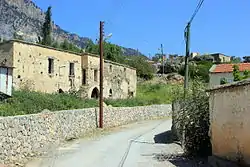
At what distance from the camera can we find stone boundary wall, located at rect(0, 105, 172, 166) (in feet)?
46.8

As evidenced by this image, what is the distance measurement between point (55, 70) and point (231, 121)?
104 ft

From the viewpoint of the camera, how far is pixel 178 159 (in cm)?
1506

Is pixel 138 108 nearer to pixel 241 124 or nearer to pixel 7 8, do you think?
pixel 241 124

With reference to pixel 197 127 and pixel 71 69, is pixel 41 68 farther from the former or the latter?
pixel 197 127

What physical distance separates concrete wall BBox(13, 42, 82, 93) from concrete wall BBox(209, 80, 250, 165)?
84.2 ft

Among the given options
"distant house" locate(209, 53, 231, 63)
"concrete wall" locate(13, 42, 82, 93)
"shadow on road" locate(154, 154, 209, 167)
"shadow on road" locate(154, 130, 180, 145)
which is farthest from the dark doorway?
"distant house" locate(209, 53, 231, 63)

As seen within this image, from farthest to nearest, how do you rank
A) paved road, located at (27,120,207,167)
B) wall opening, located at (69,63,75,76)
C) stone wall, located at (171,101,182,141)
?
wall opening, located at (69,63,75,76) < stone wall, located at (171,101,182,141) < paved road, located at (27,120,207,167)

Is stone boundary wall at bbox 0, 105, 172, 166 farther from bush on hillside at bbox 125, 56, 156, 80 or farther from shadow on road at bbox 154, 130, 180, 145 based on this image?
bush on hillside at bbox 125, 56, 156, 80

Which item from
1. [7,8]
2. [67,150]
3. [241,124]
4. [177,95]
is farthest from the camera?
[7,8]

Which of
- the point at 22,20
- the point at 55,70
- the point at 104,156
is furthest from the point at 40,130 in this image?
the point at 22,20

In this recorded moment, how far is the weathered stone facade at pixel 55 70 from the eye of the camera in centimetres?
3584

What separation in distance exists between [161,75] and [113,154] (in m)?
65.5

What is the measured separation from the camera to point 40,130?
724 inches

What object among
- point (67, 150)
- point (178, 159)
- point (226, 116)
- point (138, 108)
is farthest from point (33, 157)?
point (138, 108)
